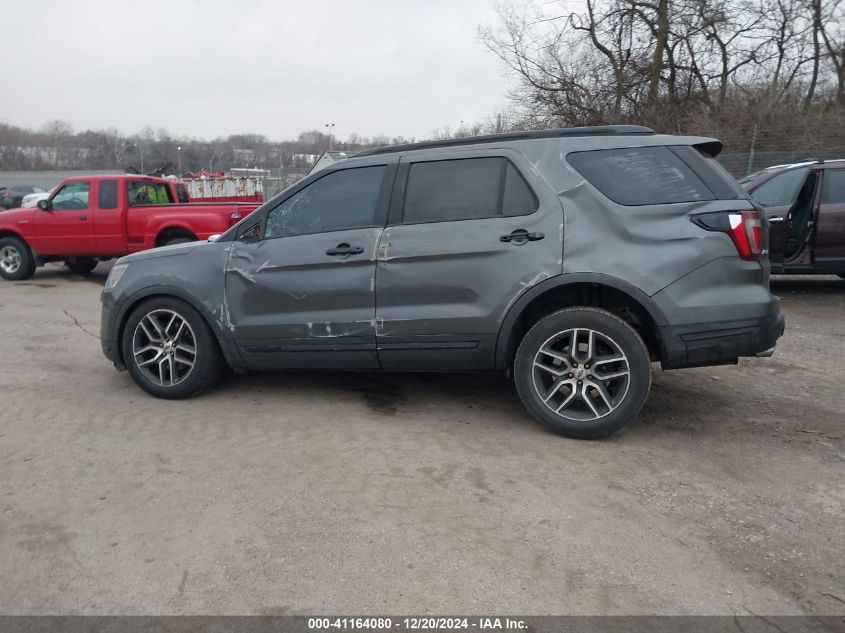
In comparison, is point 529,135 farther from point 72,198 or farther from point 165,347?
point 72,198

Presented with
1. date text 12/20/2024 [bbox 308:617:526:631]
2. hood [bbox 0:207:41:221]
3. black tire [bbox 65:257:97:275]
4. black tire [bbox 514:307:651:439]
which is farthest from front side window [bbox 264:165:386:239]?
black tire [bbox 65:257:97:275]

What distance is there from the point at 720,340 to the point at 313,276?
2.64 meters

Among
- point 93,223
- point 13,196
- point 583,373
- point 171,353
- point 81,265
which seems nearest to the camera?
point 583,373

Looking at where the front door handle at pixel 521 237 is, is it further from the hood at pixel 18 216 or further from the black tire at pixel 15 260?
the black tire at pixel 15 260

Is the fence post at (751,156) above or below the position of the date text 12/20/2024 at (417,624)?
above

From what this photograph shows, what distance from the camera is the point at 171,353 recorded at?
4.93 m

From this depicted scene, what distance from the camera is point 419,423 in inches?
174

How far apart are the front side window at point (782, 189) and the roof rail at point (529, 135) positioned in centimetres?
500

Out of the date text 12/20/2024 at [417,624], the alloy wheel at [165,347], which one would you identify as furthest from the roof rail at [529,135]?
the date text 12/20/2024 at [417,624]

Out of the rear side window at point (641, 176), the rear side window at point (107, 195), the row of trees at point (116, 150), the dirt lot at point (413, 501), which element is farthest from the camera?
the row of trees at point (116, 150)

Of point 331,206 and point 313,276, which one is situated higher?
point 331,206

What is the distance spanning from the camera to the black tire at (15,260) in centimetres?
1156

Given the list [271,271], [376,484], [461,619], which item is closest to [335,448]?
[376,484]

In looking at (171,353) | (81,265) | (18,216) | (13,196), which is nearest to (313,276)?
(171,353)
